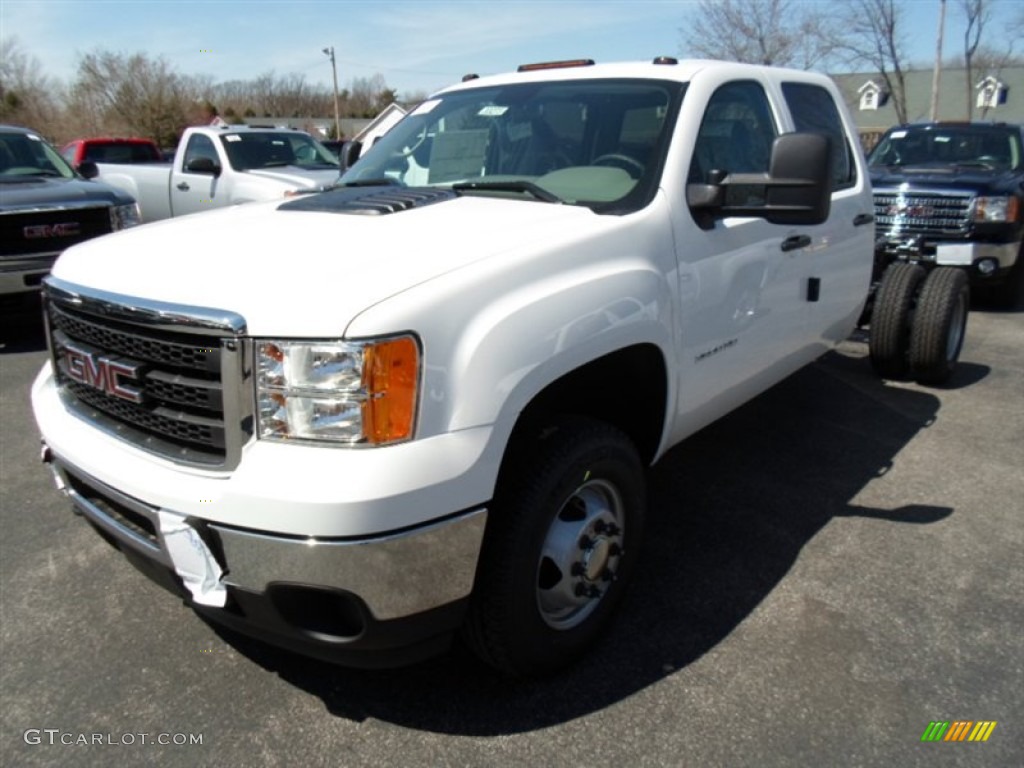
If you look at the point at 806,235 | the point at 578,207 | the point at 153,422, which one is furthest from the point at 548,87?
the point at 153,422

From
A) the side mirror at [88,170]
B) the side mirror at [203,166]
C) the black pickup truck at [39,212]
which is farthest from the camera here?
the side mirror at [203,166]

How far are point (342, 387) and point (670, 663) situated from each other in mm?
1521

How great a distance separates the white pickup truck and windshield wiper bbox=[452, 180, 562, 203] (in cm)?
681

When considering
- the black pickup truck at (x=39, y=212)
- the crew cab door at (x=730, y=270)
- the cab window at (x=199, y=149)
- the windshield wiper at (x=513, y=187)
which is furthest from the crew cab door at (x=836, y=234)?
the cab window at (x=199, y=149)

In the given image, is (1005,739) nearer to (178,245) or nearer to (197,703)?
(197,703)

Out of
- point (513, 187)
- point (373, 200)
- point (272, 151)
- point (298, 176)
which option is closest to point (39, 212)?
point (298, 176)

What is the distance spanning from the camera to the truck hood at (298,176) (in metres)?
Result: 9.68

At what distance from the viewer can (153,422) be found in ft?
7.50

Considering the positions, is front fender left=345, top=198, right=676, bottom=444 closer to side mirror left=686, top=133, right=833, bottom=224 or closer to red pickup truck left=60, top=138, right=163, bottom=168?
side mirror left=686, top=133, right=833, bottom=224

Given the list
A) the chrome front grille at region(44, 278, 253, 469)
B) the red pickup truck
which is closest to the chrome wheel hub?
the chrome front grille at region(44, 278, 253, 469)

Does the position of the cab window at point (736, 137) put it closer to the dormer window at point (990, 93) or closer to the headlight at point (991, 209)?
the headlight at point (991, 209)

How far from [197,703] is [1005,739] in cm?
242

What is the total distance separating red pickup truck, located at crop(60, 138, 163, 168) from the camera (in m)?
16.6

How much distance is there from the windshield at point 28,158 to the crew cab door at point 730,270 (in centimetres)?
689
